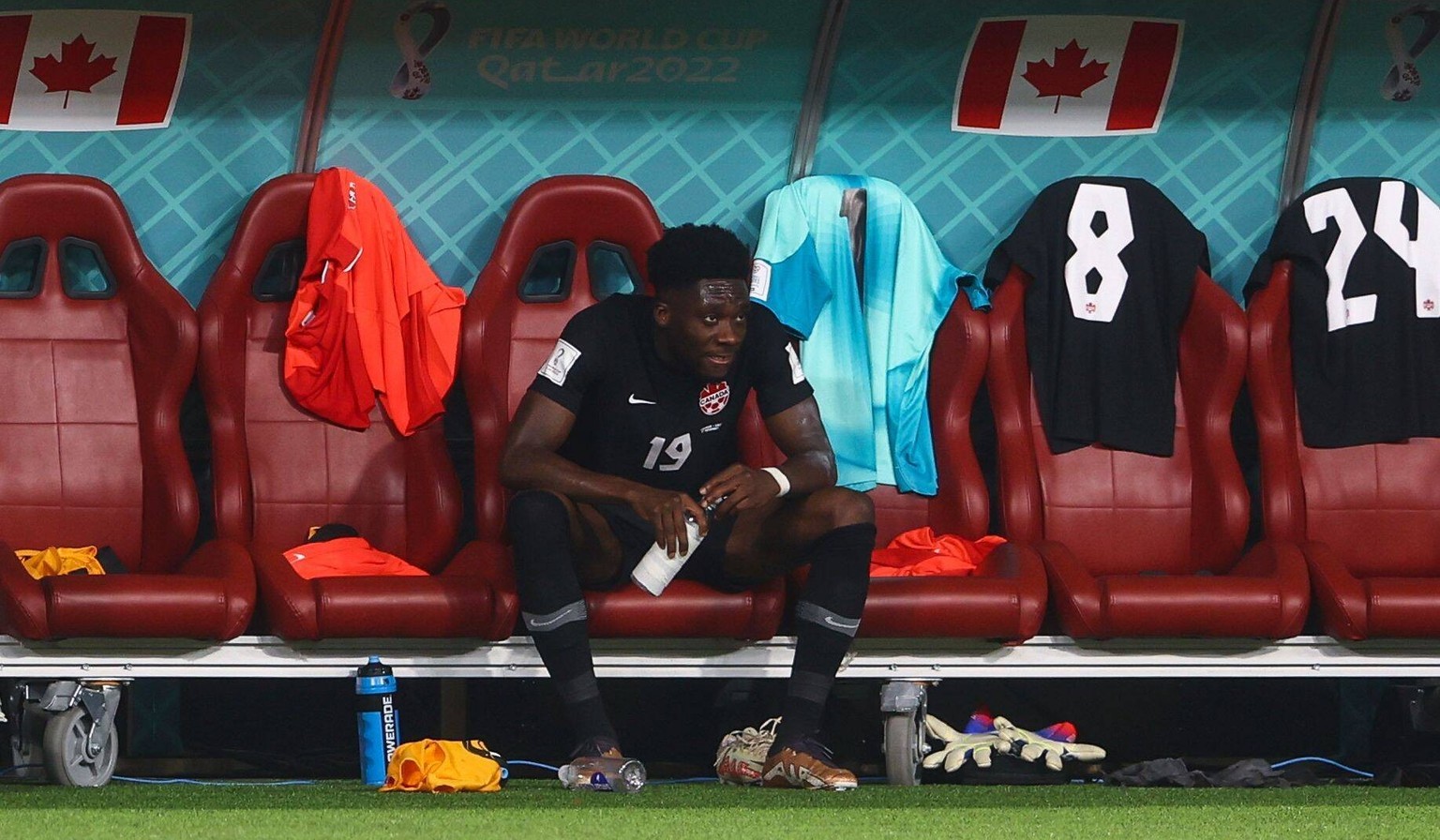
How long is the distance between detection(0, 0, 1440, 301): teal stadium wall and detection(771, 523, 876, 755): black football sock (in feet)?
4.80

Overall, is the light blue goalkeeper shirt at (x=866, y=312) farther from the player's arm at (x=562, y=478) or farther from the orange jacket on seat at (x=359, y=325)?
the player's arm at (x=562, y=478)

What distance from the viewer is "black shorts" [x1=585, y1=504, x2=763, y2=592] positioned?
3598mm

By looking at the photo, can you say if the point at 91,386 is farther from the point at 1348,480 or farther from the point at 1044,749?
the point at 1348,480

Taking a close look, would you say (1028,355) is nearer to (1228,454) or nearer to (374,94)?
(1228,454)

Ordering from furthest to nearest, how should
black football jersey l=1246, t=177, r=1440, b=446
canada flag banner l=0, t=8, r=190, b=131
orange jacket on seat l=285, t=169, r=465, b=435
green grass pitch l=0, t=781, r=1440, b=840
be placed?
canada flag banner l=0, t=8, r=190, b=131 < black football jersey l=1246, t=177, r=1440, b=446 < orange jacket on seat l=285, t=169, r=465, b=435 < green grass pitch l=0, t=781, r=1440, b=840

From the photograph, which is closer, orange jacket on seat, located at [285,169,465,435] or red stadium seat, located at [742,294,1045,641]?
red stadium seat, located at [742,294,1045,641]

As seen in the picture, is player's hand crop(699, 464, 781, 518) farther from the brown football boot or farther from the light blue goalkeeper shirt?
the light blue goalkeeper shirt

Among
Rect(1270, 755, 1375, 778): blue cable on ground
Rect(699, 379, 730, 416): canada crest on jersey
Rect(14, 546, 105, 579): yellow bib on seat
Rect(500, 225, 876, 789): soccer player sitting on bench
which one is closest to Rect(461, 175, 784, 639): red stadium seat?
Rect(500, 225, 876, 789): soccer player sitting on bench

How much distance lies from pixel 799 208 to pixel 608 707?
51.2 inches

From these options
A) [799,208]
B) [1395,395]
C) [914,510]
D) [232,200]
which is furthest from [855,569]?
[232,200]

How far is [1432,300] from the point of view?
4383 millimetres

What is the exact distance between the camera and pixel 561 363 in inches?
138

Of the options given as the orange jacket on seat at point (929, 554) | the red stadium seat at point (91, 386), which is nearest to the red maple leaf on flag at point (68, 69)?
the red stadium seat at point (91, 386)

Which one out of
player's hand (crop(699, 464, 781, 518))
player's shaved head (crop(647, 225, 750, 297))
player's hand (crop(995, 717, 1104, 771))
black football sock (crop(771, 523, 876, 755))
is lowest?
player's hand (crop(995, 717, 1104, 771))
